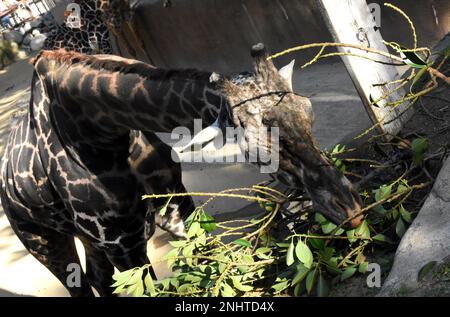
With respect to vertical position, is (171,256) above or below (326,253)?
above

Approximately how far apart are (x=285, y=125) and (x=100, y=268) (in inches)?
95.3

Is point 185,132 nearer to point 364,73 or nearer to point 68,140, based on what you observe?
point 68,140

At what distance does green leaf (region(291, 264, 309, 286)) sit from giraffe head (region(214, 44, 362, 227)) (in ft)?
0.97

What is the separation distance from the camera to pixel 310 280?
2.60 meters

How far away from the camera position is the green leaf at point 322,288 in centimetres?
259

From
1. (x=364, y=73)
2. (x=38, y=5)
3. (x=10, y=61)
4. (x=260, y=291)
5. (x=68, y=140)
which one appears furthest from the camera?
(x=38, y=5)

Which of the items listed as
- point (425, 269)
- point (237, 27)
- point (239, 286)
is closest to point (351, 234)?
point (425, 269)

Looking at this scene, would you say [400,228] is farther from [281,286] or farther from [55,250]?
[55,250]

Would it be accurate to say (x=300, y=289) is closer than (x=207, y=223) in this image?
Yes

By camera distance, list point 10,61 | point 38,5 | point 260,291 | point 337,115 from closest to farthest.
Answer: point 260,291
point 337,115
point 10,61
point 38,5

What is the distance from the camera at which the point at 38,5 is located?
20938 mm

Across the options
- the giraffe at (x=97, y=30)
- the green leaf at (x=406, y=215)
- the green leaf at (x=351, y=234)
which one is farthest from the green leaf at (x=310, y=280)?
the giraffe at (x=97, y=30)

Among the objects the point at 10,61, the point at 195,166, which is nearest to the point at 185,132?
the point at 195,166

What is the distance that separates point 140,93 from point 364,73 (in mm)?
1830
